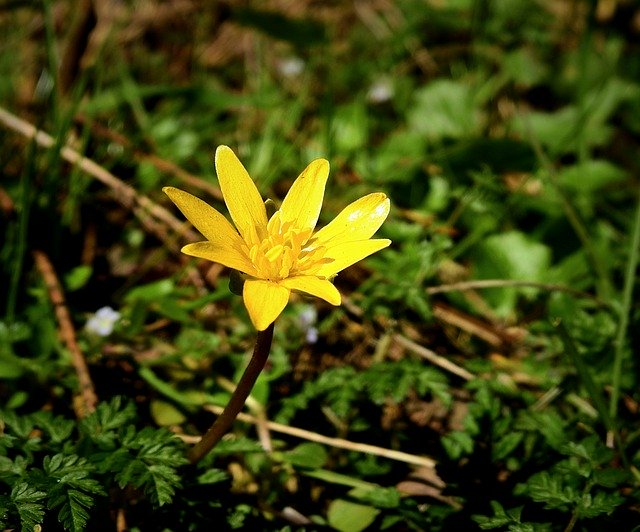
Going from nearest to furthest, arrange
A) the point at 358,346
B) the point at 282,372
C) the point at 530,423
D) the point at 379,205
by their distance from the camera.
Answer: the point at 379,205
the point at 530,423
the point at 282,372
the point at 358,346

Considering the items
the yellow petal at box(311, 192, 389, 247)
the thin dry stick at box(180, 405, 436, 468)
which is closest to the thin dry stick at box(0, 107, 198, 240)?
the thin dry stick at box(180, 405, 436, 468)

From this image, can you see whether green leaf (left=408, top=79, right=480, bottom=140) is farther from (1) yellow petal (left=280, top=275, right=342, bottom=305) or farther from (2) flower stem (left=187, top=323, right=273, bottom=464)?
(2) flower stem (left=187, top=323, right=273, bottom=464)

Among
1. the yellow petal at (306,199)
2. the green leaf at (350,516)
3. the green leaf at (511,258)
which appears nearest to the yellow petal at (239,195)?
the yellow petal at (306,199)

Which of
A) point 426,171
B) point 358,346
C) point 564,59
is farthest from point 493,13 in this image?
point 358,346

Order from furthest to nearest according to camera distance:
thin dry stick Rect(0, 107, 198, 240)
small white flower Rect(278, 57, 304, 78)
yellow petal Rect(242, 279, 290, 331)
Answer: small white flower Rect(278, 57, 304, 78)
thin dry stick Rect(0, 107, 198, 240)
yellow petal Rect(242, 279, 290, 331)

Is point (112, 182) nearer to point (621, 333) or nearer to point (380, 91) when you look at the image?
point (380, 91)

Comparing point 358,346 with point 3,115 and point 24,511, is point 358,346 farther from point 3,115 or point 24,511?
point 3,115
